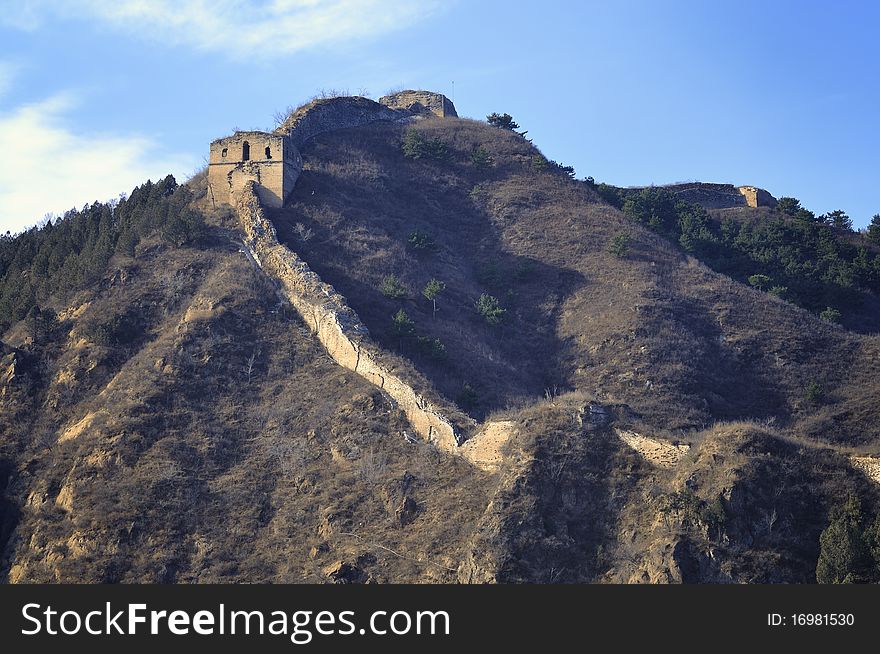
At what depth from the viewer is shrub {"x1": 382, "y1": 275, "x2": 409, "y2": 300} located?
44031 millimetres

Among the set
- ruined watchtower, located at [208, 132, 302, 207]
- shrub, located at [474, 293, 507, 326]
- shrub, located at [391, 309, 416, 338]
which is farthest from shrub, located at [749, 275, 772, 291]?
ruined watchtower, located at [208, 132, 302, 207]

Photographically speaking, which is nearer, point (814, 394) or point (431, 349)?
point (431, 349)

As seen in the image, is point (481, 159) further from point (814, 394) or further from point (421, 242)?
point (814, 394)

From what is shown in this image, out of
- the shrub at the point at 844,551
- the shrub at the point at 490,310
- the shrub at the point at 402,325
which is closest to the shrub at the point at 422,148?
the shrub at the point at 490,310

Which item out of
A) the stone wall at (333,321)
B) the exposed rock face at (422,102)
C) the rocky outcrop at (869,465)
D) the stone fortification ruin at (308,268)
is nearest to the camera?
the rocky outcrop at (869,465)

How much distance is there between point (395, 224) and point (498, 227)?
16.8 ft

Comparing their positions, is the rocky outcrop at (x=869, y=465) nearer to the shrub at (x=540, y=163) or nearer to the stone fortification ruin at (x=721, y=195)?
the shrub at (x=540, y=163)

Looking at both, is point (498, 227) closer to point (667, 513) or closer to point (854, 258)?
point (854, 258)

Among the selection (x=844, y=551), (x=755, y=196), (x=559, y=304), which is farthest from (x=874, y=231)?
(x=844, y=551)

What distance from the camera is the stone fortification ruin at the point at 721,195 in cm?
6562

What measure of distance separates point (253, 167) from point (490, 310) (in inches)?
419

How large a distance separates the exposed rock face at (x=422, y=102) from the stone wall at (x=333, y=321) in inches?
743

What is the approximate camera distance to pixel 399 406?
3722 centimetres

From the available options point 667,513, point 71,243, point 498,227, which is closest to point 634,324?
point 498,227
